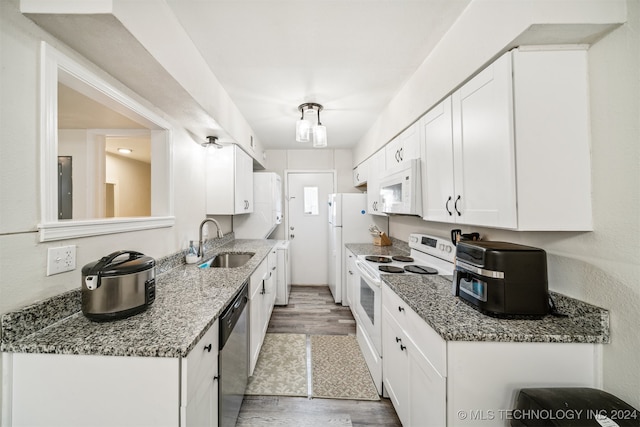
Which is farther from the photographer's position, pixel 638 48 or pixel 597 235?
pixel 597 235

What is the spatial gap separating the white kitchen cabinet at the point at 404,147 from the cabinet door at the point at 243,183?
5.47 feet

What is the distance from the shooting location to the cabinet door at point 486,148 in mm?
1061

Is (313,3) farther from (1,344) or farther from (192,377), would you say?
(1,344)

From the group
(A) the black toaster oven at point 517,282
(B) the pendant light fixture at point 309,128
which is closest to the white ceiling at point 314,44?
(B) the pendant light fixture at point 309,128

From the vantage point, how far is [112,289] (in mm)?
973

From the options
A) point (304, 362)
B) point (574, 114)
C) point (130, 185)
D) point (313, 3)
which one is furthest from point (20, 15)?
point (130, 185)

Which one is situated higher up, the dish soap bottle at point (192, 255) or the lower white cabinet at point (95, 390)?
the dish soap bottle at point (192, 255)

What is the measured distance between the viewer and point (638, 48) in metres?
0.88

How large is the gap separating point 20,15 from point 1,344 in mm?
1206

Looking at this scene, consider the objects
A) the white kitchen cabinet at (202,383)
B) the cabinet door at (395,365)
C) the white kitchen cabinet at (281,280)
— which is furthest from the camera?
the white kitchen cabinet at (281,280)

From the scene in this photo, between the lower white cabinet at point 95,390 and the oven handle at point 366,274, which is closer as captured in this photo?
the lower white cabinet at point 95,390

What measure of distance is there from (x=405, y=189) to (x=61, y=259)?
210 centimetres

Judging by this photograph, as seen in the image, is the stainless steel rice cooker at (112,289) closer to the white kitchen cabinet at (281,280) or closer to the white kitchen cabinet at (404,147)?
the white kitchen cabinet at (404,147)

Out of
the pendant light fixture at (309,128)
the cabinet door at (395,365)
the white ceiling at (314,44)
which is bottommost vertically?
the cabinet door at (395,365)
